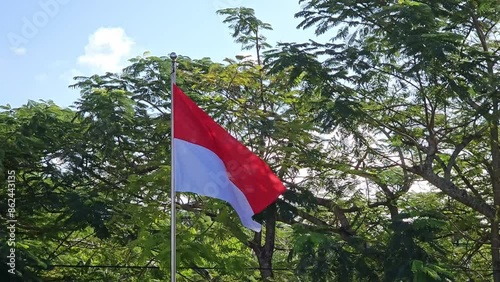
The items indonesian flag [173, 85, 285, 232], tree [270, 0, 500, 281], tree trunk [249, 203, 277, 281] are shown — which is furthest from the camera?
tree trunk [249, 203, 277, 281]

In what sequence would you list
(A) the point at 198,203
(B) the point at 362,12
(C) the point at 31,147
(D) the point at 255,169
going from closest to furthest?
(D) the point at 255,169, (B) the point at 362,12, (C) the point at 31,147, (A) the point at 198,203

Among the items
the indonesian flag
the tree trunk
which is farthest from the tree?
the indonesian flag

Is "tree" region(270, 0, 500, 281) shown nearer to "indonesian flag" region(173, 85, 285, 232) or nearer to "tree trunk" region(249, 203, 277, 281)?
"tree trunk" region(249, 203, 277, 281)

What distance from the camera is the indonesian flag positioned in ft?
20.3

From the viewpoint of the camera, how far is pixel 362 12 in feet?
32.0

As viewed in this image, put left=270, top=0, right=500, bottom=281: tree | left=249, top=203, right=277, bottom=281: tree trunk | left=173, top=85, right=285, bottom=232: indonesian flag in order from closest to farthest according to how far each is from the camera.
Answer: left=173, top=85, right=285, bottom=232: indonesian flag, left=270, top=0, right=500, bottom=281: tree, left=249, top=203, right=277, bottom=281: tree trunk

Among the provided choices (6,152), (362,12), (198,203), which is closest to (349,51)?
(362,12)

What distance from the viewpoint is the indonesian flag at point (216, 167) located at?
6191mm

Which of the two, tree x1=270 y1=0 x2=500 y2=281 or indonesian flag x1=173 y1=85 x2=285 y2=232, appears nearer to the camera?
indonesian flag x1=173 y1=85 x2=285 y2=232

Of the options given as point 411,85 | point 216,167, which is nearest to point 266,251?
point 411,85

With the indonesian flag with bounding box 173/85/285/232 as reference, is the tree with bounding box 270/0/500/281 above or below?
above

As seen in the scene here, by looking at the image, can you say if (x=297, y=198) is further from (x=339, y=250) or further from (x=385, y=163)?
(x=385, y=163)

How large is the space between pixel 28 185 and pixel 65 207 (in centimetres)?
84

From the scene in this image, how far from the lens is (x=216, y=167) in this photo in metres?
6.30
